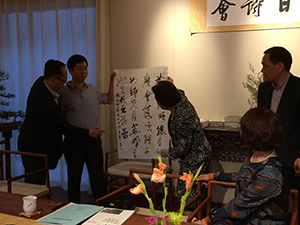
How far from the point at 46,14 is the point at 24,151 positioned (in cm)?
210

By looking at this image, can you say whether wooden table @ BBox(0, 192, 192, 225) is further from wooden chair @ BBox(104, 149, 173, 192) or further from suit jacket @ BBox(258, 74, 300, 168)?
wooden chair @ BBox(104, 149, 173, 192)

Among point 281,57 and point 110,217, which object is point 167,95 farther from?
point 110,217

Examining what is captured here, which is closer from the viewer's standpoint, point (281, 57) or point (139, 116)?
point (281, 57)

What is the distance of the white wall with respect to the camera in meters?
3.31

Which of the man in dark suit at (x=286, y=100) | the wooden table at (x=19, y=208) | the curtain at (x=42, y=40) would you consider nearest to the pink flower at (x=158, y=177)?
the wooden table at (x=19, y=208)

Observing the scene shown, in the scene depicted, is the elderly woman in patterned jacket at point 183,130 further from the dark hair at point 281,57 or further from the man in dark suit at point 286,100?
the dark hair at point 281,57

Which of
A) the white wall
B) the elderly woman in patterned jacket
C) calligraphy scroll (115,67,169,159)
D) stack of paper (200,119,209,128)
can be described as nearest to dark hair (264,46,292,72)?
the elderly woman in patterned jacket

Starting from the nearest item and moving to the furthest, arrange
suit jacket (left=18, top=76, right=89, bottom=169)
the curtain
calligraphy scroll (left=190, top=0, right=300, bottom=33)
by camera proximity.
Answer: suit jacket (left=18, top=76, right=89, bottom=169) < calligraphy scroll (left=190, top=0, right=300, bottom=33) < the curtain

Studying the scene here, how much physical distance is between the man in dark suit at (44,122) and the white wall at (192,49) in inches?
50.5

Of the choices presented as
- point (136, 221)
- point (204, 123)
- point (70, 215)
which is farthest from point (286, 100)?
point (70, 215)

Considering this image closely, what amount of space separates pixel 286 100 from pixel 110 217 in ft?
5.34

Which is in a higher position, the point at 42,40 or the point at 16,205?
the point at 42,40

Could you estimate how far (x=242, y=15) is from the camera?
10.8 ft

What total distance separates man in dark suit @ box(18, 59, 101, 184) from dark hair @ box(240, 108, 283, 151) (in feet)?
5.55
